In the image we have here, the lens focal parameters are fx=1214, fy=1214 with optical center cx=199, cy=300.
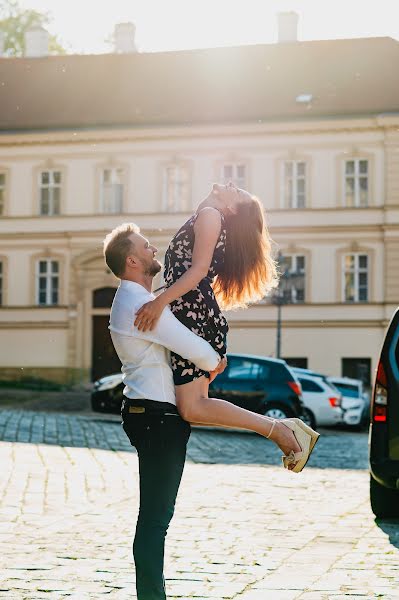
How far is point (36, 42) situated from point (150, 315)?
4736 cm

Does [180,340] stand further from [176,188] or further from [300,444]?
[176,188]

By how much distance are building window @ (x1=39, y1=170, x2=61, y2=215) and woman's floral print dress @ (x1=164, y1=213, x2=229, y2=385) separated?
39.9 m

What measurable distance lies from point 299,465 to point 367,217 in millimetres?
37577

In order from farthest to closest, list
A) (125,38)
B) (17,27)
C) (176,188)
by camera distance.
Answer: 1. (17,27)
2. (125,38)
3. (176,188)

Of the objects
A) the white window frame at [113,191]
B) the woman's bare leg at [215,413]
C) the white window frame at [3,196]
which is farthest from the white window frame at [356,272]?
the woman's bare leg at [215,413]

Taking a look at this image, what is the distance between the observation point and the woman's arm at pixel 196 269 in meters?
4.66

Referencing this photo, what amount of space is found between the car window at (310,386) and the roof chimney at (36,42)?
2784cm

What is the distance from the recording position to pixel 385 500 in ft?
30.4

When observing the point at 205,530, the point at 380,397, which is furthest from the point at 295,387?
the point at 205,530

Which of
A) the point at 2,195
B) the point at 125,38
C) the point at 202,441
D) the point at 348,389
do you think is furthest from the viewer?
the point at 125,38

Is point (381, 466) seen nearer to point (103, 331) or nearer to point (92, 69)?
point (103, 331)

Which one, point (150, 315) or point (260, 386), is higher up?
point (150, 315)

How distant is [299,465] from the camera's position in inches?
189

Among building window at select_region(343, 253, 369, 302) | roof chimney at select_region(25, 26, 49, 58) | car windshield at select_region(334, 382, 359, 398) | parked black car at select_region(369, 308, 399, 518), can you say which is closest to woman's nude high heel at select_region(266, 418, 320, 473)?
parked black car at select_region(369, 308, 399, 518)
